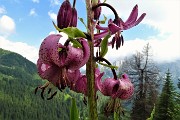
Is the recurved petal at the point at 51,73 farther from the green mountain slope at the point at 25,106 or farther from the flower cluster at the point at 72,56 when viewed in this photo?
the green mountain slope at the point at 25,106

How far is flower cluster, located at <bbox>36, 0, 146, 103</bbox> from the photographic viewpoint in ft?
4.19

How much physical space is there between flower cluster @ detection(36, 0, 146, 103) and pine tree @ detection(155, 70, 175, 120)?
2420 cm

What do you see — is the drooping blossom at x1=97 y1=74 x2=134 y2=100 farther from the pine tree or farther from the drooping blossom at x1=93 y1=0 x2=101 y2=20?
the pine tree

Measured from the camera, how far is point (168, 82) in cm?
2541

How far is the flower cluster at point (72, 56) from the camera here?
128cm

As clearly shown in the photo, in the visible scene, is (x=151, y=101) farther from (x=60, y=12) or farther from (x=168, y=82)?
(x=60, y=12)

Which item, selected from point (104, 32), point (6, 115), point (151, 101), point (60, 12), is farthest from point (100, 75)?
point (6, 115)

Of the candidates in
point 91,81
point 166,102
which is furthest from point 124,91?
point 166,102

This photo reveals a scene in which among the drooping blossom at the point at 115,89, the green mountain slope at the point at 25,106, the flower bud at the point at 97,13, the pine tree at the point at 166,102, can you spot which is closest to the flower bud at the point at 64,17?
the flower bud at the point at 97,13

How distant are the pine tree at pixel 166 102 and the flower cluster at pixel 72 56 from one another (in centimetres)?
2420

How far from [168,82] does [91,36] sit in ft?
80.9

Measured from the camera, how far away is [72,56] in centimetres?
134

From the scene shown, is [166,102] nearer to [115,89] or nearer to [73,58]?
[115,89]

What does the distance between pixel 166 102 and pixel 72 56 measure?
26226 millimetres
